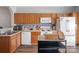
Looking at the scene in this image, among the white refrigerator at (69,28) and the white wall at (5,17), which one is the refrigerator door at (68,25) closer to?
the white refrigerator at (69,28)

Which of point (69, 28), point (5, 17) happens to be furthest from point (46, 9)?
point (5, 17)

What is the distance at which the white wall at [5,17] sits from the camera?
1048cm

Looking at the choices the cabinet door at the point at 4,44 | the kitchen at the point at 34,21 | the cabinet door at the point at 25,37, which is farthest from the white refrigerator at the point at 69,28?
the cabinet door at the point at 4,44

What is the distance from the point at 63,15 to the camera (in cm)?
1063

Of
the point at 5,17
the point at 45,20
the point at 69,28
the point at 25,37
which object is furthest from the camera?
the point at 45,20

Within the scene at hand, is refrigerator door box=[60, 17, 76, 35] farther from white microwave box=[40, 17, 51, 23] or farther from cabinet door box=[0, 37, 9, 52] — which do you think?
cabinet door box=[0, 37, 9, 52]

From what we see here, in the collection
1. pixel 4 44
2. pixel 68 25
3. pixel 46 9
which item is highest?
pixel 46 9

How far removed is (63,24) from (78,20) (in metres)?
1.25

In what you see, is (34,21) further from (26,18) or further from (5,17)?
(5,17)

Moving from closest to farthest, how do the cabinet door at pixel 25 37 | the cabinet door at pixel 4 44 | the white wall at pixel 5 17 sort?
the cabinet door at pixel 4 44 → the cabinet door at pixel 25 37 → the white wall at pixel 5 17

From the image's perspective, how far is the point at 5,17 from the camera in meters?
10.6

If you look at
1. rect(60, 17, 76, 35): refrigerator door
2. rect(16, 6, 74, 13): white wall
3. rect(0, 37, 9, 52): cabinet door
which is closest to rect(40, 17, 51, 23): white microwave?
rect(16, 6, 74, 13): white wall
